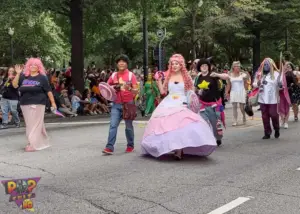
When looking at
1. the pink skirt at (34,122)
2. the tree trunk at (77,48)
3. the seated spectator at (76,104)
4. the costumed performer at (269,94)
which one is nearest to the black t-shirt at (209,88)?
the costumed performer at (269,94)

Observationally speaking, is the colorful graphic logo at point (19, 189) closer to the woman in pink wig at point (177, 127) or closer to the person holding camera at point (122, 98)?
the woman in pink wig at point (177, 127)

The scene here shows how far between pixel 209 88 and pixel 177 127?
1832 mm

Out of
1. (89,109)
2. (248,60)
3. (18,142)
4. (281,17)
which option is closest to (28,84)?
→ (18,142)

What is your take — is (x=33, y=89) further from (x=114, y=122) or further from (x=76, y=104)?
(x=76, y=104)

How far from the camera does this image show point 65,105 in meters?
16.9

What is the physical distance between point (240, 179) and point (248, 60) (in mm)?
35064

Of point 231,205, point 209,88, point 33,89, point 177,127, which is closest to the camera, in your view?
point 231,205

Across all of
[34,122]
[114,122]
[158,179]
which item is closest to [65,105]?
[34,122]

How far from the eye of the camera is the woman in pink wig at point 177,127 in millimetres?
7668

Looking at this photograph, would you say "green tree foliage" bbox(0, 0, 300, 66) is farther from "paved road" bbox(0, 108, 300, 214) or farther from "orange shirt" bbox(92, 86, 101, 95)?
"paved road" bbox(0, 108, 300, 214)

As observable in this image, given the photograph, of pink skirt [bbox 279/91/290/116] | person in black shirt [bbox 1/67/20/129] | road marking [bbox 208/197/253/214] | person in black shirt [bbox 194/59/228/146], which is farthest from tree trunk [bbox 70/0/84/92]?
road marking [bbox 208/197/253/214]

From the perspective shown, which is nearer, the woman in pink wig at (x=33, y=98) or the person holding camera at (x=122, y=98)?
the person holding camera at (x=122, y=98)

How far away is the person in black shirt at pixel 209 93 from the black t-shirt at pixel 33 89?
2993 millimetres

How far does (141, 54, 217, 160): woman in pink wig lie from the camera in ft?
25.2
